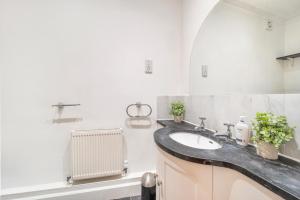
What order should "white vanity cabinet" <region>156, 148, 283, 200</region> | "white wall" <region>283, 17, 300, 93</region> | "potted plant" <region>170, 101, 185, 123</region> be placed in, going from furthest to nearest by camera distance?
"potted plant" <region>170, 101, 185, 123</region>, "white wall" <region>283, 17, 300, 93</region>, "white vanity cabinet" <region>156, 148, 283, 200</region>

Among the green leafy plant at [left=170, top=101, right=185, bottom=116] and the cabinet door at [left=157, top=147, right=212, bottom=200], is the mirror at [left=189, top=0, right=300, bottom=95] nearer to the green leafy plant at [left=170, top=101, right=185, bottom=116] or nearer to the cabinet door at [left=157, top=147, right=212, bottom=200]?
the green leafy plant at [left=170, top=101, right=185, bottom=116]

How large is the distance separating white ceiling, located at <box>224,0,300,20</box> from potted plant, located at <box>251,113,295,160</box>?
629mm

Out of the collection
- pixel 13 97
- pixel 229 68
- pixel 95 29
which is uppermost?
pixel 95 29

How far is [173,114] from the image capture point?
192 centimetres

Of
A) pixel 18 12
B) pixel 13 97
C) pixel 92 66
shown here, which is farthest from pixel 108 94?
pixel 18 12

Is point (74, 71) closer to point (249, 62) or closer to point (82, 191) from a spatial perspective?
point (82, 191)

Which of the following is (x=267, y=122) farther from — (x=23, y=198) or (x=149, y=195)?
(x=23, y=198)

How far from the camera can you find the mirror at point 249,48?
1032 mm

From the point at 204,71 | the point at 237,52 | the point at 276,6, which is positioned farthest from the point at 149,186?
the point at 276,6

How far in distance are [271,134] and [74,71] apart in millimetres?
1710

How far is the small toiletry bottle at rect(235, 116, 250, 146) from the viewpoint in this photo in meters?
1.04

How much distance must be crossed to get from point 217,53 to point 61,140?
5.72ft

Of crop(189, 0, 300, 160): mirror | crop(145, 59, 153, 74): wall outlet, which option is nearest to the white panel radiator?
crop(145, 59, 153, 74): wall outlet

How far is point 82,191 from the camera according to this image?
5.60 feet
